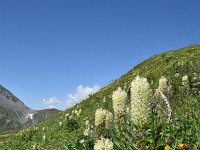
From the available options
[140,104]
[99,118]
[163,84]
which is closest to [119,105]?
[99,118]

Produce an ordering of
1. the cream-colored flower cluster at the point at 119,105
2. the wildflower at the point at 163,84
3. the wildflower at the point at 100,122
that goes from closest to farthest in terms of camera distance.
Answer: the cream-colored flower cluster at the point at 119,105 → the wildflower at the point at 100,122 → the wildflower at the point at 163,84

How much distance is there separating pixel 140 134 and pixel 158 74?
61.3 feet

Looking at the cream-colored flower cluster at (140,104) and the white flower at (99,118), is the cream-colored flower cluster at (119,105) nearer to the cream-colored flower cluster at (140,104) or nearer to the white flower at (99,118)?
the white flower at (99,118)

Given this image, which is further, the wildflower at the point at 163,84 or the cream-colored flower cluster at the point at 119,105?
the wildflower at the point at 163,84

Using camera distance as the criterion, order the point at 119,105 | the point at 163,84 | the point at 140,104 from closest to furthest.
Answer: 1. the point at 140,104
2. the point at 119,105
3. the point at 163,84

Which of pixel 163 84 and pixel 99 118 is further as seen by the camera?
pixel 163 84

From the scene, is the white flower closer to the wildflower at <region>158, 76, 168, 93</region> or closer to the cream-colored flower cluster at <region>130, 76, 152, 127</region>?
the wildflower at <region>158, 76, 168, 93</region>

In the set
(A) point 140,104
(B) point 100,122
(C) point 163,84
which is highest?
(C) point 163,84

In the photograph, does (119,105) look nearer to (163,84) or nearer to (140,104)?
(140,104)

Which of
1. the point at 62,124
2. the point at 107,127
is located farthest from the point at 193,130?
the point at 62,124

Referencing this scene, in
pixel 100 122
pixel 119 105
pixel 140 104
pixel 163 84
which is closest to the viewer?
pixel 140 104

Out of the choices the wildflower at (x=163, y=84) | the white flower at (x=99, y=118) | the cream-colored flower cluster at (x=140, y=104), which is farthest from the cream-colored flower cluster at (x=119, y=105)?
the wildflower at (x=163, y=84)

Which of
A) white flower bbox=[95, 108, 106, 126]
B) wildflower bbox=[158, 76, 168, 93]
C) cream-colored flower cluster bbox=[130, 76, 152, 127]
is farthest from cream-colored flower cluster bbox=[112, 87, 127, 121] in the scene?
wildflower bbox=[158, 76, 168, 93]

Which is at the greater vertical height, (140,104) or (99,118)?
(99,118)
